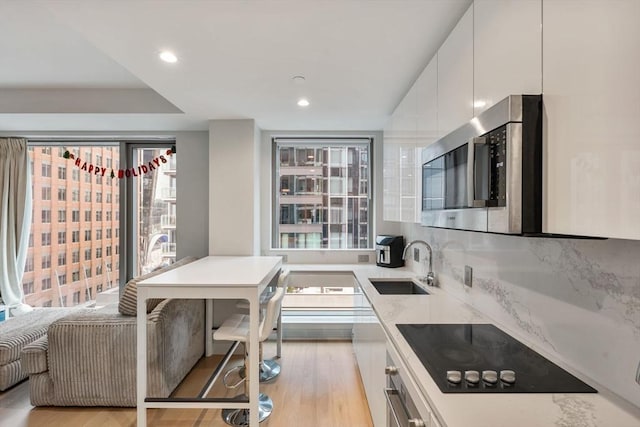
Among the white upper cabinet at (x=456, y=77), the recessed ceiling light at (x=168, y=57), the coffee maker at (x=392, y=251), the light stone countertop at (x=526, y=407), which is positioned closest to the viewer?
the light stone countertop at (x=526, y=407)

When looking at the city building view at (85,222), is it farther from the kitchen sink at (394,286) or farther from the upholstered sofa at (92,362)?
the kitchen sink at (394,286)

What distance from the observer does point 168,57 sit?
1.98 m

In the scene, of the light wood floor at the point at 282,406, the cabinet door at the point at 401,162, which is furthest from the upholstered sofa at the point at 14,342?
the cabinet door at the point at 401,162

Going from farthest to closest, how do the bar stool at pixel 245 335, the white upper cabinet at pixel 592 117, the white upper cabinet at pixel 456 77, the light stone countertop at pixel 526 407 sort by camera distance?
the bar stool at pixel 245 335 → the white upper cabinet at pixel 456 77 → the light stone countertop at pixel 526 407 → the white upper cabinet at pixel 592 117

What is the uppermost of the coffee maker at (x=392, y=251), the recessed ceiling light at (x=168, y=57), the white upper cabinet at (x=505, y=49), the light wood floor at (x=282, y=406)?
the recessed ceiling light at (x=168, y=57)

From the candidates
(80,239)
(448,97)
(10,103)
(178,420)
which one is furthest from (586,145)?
(80,239)

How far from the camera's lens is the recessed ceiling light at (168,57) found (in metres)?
1.93

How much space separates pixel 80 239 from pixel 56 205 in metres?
0.49

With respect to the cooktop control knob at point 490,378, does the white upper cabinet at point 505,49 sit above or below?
above

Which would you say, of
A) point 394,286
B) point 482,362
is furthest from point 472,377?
point 394,286

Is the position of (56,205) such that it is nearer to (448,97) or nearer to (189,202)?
(189,202)

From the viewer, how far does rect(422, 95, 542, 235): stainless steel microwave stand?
92 cm

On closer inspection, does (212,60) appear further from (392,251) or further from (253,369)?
(392,251)

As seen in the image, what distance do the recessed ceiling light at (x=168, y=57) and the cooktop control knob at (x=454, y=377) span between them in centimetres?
213
